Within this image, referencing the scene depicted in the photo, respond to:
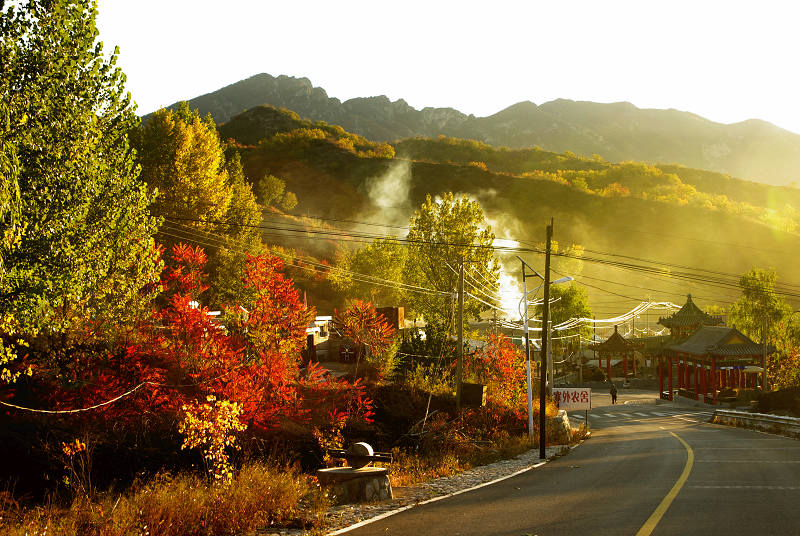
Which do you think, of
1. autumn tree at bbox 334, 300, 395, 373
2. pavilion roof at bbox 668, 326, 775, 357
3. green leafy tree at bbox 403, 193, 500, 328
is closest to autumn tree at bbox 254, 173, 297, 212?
green leafy tree at bbox 403, 193, 500, 328

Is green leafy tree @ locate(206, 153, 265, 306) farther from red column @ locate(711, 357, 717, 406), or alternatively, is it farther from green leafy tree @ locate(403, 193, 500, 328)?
red column @ locate(711, 357, 717, 406)

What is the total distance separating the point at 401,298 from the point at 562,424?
38607 mm

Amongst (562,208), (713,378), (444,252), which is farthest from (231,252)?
(562,208)

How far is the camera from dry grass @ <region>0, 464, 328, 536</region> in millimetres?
10359

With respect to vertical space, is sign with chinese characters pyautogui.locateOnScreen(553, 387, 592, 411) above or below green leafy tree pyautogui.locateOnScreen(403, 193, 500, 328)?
below

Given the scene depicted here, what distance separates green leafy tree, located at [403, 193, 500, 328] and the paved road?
83.8 ft

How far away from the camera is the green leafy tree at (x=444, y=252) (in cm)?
5147

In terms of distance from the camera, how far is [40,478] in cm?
1827

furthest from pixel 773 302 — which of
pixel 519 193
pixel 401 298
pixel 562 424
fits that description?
pixel 519 193

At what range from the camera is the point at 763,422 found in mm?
35812

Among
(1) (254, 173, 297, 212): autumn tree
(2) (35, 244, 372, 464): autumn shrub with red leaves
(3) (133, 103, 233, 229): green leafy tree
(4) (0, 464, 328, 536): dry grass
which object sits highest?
(1) (254, 173, 297, 212): autumn tree

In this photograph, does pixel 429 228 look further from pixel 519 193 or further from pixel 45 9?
pixel 519 193

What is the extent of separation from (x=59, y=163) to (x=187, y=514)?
8335 mm

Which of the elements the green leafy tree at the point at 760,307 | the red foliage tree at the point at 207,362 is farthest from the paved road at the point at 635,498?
the green leafy tree at the point at 760,307
